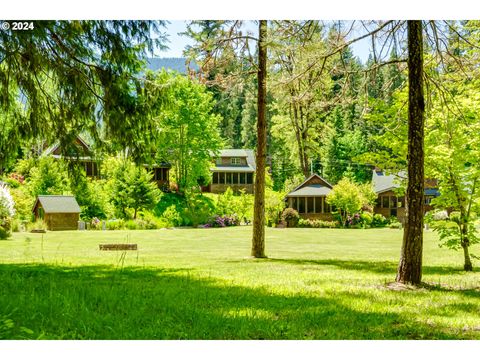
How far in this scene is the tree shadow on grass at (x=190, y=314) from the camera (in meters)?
4.45

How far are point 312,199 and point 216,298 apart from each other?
1257 cm

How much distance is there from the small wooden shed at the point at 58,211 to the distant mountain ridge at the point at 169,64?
11.0 feet

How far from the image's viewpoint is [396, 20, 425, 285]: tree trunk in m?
6.09

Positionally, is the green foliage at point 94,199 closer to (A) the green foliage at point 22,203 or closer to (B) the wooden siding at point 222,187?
(A) the green foliage at point 22,203

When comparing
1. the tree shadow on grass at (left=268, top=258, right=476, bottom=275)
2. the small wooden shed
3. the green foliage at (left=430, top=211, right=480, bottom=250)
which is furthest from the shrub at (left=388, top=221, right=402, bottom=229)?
the small wooden shed

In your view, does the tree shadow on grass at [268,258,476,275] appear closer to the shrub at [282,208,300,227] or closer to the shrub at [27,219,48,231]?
the shrub at [27,219,48,231]

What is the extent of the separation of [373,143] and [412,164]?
→ 533 cm

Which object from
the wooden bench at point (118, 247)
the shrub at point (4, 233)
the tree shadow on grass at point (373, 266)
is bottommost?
the tree shadow on grass at point (373, 266)

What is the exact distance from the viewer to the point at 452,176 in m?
8.20

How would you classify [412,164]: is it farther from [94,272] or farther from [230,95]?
[230,95]

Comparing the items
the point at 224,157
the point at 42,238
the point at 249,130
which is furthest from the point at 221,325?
the point at 249,130

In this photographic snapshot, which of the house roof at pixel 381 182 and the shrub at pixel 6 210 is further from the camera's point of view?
the house roof at pixel 381 182

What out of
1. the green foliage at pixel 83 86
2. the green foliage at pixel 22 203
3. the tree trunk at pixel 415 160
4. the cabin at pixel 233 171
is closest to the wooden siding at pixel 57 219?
the green foliage at pixel 22 203

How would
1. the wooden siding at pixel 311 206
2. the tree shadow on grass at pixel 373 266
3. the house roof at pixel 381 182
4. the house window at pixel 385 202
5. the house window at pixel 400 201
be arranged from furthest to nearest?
the wooden siding at pixel 311 206, the house window at pixel 385 202, the house window at pixel 400 201, the house roof at pixel 381 182, the tree shadow on grass at pixel 373 266
